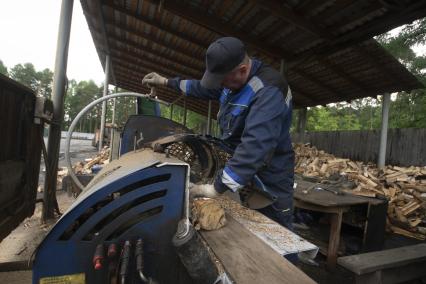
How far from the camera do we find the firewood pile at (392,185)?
6.46 m

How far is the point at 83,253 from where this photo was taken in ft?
4.44

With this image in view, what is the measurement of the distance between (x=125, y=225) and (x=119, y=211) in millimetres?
73

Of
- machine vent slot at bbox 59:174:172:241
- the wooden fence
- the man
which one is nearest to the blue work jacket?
the man

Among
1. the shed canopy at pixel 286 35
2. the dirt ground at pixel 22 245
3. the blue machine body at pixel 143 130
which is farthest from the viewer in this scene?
the shed canopy at pixel 286 35

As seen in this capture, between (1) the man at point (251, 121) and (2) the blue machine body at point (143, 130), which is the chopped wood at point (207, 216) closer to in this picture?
(1) the man at point (251, 121)

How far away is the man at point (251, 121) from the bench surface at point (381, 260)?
1.90ft

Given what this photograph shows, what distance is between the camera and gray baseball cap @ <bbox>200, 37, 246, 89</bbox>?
200 centimetres

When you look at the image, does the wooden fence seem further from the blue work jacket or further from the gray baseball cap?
the gray baseball cap

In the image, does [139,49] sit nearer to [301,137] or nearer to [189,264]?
[301,137]

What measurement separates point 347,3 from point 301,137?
9.73 metres

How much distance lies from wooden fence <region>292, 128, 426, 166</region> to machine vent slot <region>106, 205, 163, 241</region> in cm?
1055

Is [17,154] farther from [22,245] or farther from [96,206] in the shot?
[96,206]

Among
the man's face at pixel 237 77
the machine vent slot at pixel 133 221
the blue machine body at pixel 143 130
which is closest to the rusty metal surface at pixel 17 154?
the blue machine body at pixel 143 130

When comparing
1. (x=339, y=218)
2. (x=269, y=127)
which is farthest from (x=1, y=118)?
(x=339, y=218)
